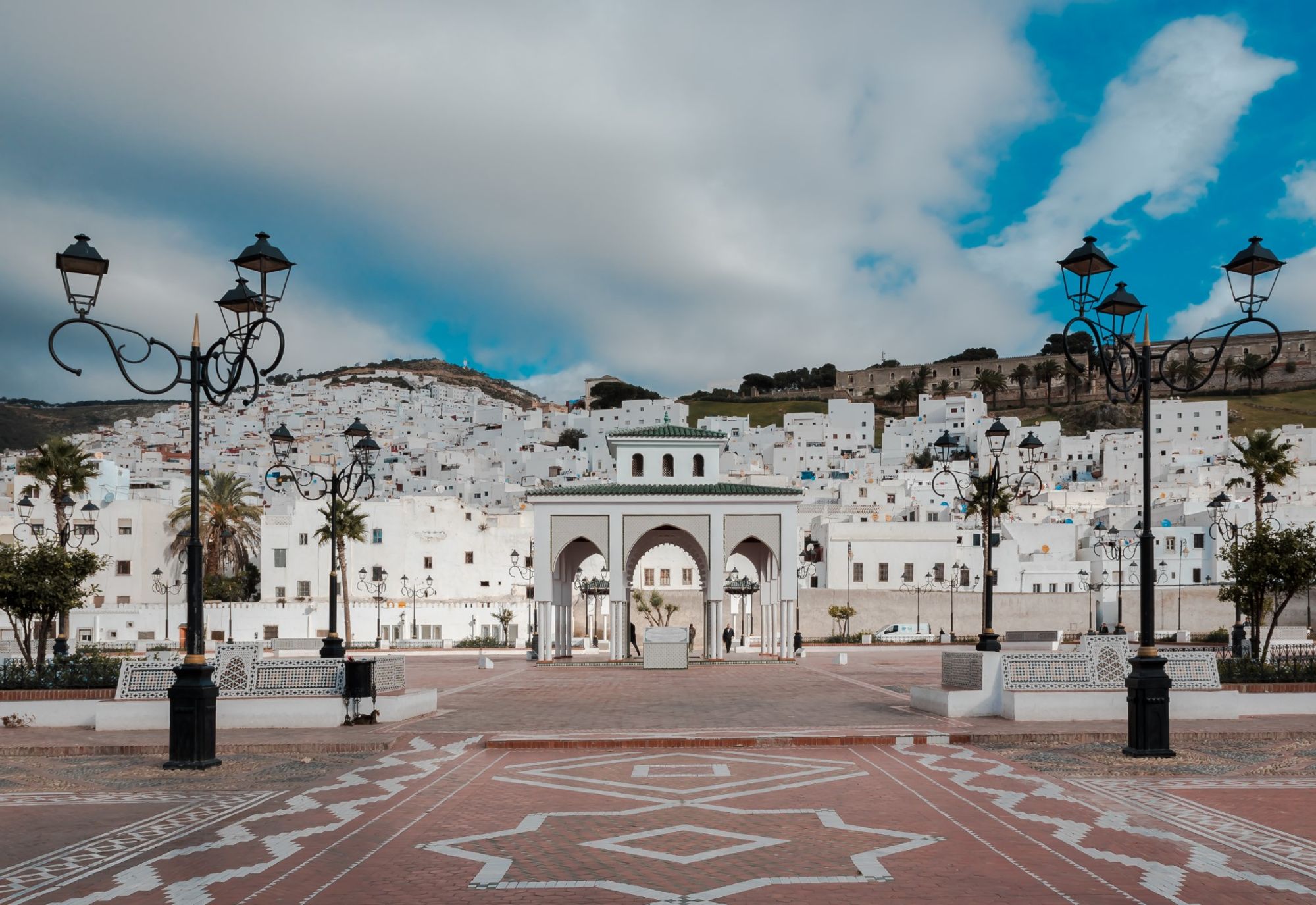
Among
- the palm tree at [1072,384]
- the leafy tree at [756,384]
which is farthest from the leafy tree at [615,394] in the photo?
the palm tree at [1072,384]

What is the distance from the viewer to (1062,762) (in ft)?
38.3

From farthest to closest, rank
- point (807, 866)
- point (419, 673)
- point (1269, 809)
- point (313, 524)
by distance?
point (313, 524) → point (419, 673) → point (1269, 809) → point (807, 866)

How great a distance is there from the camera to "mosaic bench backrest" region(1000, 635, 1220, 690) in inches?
593

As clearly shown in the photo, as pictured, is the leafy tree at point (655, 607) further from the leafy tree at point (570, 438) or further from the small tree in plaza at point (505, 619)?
the leafy tree at point (570, 438)

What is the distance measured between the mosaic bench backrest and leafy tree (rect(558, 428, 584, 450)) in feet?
404

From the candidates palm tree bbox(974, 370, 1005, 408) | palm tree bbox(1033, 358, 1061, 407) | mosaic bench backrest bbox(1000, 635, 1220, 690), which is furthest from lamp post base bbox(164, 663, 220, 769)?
palm tree bbox(1033, 358, 1061, 407)

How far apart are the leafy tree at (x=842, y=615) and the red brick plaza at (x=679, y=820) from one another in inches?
1427

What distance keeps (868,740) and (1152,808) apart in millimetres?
4462

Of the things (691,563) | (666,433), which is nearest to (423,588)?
(691,563)

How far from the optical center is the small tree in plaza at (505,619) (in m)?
48.8

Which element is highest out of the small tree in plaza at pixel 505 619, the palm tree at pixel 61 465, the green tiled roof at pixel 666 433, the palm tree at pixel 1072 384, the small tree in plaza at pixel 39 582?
the palm tree at pixel 1072 384

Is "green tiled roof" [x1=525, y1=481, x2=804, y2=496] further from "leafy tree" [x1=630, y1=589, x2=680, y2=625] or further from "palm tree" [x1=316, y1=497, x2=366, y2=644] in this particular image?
"leafy tree" [x1=630, y1=589, x2=680, y2=625]

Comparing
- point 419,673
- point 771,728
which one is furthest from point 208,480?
point 771,728

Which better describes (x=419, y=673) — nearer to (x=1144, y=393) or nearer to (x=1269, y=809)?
(x=1144, y=393)
